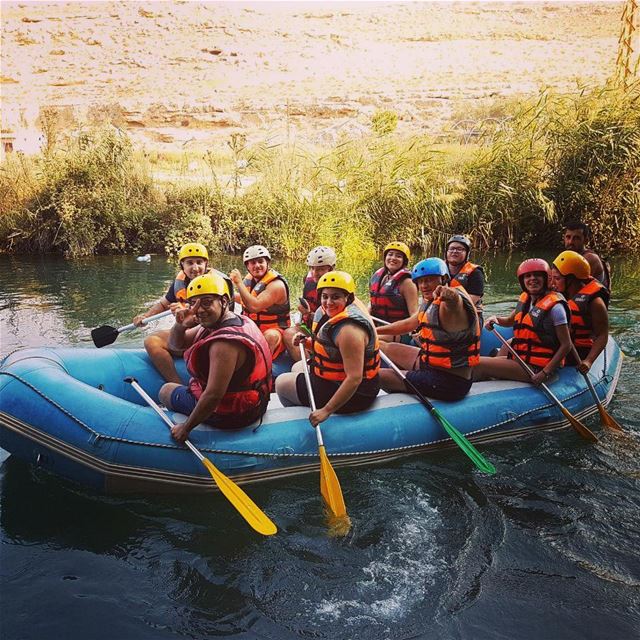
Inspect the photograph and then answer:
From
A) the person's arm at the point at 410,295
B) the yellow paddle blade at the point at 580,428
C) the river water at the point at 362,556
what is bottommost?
the river water at the point at 362,556

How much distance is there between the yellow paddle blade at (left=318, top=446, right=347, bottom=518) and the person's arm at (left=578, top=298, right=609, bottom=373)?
221 cm

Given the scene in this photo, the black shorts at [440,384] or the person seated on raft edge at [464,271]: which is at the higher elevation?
the person seated on raft edge at [464,271]

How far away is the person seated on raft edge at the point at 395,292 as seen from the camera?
505 centimetres

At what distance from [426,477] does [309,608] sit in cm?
133

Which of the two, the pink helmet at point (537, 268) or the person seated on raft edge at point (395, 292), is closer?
the pink helmet at point (537, 268)

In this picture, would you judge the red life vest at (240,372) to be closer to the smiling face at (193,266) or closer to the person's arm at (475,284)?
the smiling face at (193,266)

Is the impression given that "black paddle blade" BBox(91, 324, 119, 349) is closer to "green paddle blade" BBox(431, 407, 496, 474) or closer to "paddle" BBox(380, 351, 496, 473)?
"paddle" BBox(380, 351, 496, 473)

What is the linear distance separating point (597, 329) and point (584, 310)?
0.55 ft

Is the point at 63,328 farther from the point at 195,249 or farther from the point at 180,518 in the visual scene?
the point at 180,518

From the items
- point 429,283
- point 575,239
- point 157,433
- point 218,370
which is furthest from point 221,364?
point 575,239

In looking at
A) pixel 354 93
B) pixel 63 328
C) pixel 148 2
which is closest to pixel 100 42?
pixel 148 2

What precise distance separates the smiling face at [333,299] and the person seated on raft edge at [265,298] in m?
1.30

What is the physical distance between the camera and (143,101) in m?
28.8

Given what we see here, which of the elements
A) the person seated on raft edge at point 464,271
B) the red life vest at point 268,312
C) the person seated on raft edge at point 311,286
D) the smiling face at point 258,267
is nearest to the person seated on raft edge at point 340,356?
the person seated on raft edge at point 311,286
